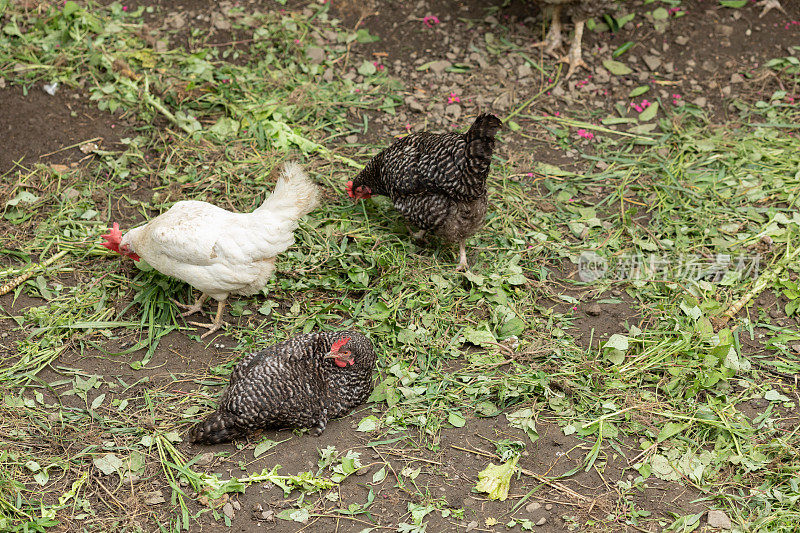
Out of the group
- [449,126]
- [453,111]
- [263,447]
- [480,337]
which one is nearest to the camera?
[263,447]

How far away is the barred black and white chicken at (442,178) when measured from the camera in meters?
4.60

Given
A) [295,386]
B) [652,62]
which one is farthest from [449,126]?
[295,386]

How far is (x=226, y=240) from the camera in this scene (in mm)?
4363

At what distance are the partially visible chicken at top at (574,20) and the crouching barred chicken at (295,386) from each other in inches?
159

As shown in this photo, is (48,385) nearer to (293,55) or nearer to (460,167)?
(460,167)

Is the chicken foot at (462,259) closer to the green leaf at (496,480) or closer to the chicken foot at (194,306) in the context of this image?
the green leaf at (496,480)

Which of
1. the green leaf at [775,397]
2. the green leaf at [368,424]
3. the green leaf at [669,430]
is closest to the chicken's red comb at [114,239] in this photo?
the green leaf at [368,424]

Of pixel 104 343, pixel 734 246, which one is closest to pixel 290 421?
pixel 104 343

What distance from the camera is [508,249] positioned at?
5297 millimetres

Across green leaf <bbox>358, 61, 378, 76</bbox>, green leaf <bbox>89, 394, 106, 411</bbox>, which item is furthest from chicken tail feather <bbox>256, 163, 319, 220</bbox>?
green leaf <bbox>358, 61, 378, 76</bbox>

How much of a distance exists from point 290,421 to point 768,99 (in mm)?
5540

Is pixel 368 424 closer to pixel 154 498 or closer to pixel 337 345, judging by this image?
pixel 337 345

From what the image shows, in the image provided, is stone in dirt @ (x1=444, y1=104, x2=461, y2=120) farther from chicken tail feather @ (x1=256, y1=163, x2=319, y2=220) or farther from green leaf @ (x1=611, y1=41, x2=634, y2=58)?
chicken tail feather @ (x1=256, y1=163, x2=319, y2=220)

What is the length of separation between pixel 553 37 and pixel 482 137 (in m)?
2.96
